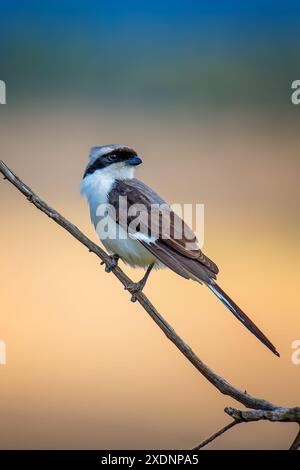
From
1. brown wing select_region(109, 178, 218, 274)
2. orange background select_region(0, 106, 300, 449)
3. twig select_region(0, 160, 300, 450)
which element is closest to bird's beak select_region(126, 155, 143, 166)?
brown wing select_region(109, 178, 218, 274)

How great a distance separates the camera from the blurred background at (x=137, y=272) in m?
5.22

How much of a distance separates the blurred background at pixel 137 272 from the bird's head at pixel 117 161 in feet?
5.52

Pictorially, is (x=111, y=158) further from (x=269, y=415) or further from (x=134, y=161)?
(x=269, y=415)

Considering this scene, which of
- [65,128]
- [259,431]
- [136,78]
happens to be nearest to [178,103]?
[136,78]

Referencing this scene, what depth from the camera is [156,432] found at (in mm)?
4930

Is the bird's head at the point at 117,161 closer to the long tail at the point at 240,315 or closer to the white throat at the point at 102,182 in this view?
the white throat at the point at 102,182

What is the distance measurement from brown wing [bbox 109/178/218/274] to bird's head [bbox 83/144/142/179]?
0.10 metres

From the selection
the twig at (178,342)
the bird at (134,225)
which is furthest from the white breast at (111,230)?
the twig at (178,342)

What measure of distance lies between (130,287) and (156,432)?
6.30 feet

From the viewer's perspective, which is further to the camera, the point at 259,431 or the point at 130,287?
the point at 259,431

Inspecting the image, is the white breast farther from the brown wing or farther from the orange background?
the orange background

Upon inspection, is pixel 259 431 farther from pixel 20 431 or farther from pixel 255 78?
pixel 255 78

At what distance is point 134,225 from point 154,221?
9cm

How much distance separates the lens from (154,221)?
3.52m
